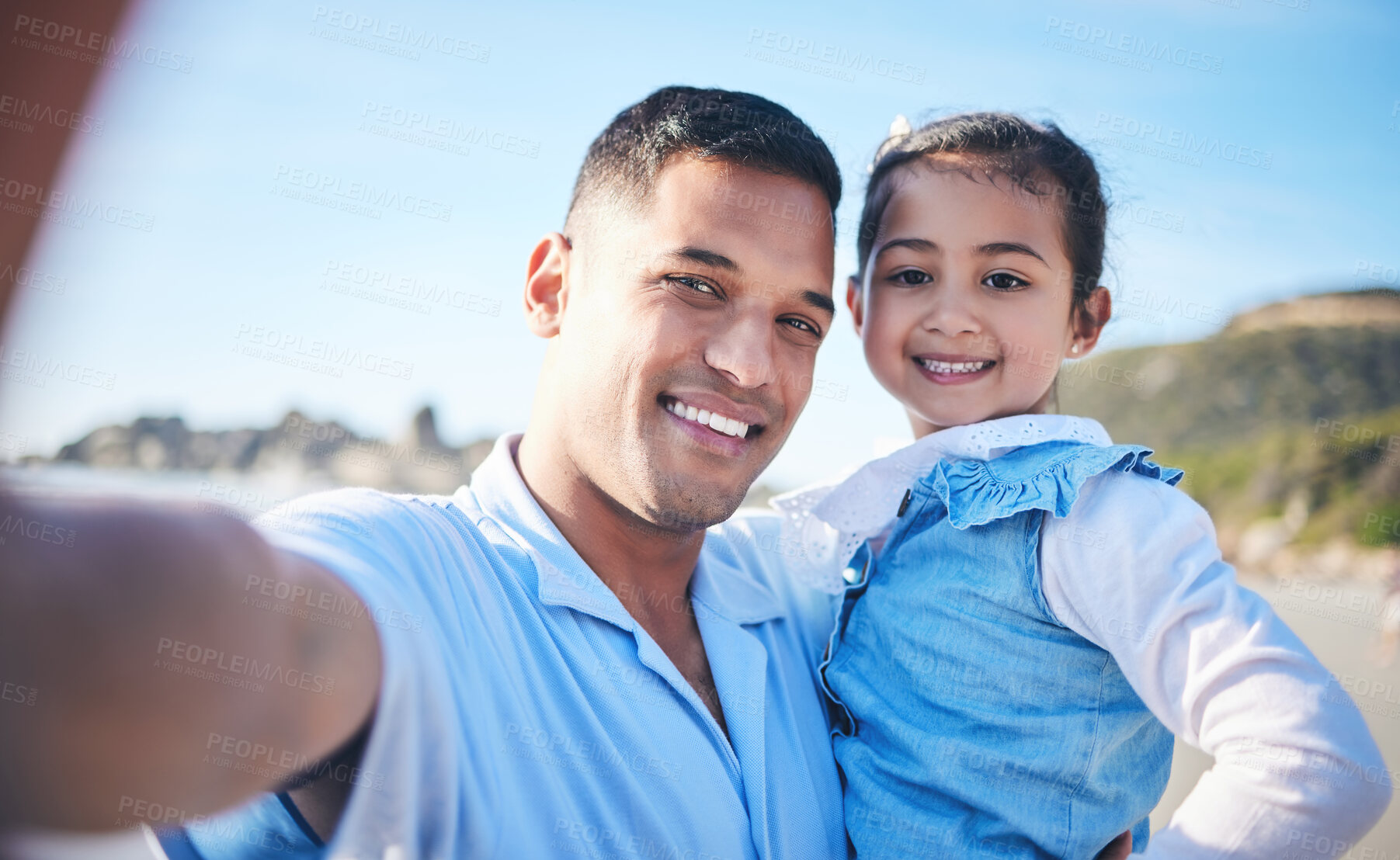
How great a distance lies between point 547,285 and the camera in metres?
2.46

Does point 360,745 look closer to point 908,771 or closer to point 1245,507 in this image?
point 908,771

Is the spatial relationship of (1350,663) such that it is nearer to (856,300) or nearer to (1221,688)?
(856,300)

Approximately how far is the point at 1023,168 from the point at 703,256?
3.13 feet

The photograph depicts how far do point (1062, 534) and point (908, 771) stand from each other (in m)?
0.62

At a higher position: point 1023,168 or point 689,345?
point 1023,168

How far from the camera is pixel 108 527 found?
79 cm

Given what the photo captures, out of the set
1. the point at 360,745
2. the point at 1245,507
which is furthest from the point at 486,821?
the point at 1245,507

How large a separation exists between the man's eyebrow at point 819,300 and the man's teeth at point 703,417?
0.38 meters

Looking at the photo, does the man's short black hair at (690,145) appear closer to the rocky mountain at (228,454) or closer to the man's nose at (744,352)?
the man's nose at (744,352)

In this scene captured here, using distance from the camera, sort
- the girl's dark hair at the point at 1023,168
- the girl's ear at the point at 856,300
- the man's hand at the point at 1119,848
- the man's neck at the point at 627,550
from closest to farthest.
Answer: the man's hand at the point at 1119,848
the man's neck at the point at 627,550
the girl's dark hair at the point at 1023,168
the girl's ear at the point at 856,300

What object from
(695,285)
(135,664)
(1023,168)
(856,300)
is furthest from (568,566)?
(1023,168)

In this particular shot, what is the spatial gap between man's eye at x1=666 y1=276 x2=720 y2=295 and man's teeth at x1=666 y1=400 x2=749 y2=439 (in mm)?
289

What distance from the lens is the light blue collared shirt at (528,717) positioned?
1240 mm

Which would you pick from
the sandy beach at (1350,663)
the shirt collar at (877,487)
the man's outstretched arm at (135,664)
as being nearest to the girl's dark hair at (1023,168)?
the shirt collar at (877,487)
